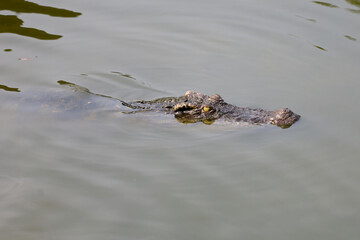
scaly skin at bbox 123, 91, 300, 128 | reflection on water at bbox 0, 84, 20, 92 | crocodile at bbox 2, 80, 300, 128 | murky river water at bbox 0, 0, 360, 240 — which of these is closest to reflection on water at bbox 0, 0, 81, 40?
murky river water at bbox 0, 0, 360, 240

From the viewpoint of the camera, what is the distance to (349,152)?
235 inches

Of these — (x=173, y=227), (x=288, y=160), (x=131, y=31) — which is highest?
(x=131, y=31)

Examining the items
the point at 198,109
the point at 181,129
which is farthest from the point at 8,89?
the point at 198,109

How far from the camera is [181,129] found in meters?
6.44

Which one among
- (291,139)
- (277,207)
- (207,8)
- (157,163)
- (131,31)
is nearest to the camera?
(277,207)

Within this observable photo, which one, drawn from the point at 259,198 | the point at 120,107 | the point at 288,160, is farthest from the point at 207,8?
the point at 259,198

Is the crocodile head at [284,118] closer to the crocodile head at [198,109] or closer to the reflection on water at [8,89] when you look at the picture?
the crocodile head at [198,109]

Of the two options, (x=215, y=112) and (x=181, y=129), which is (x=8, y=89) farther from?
(x=215, y=112)

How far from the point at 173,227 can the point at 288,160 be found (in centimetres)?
183

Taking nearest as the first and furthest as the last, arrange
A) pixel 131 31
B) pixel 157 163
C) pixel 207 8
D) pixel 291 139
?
pixel 157 163 < pixel 291 139 < pixel 131 31 < pixel 207 8

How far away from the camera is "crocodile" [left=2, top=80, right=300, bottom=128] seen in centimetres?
646

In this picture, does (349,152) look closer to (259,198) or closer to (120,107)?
(259,198)

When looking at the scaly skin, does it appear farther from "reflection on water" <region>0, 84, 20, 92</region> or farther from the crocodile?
"reflection on water" <region>0, 84, 20, 92</region>

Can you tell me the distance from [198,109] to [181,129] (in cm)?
36
